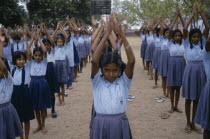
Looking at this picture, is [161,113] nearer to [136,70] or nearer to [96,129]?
[96,129]

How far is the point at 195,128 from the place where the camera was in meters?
5.03

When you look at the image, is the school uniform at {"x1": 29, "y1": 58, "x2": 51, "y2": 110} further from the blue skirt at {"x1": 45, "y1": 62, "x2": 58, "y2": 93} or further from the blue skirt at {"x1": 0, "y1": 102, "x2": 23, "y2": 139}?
the blue skirt at {"x1": 0, "y1": 102, "x2": 23, "y2": 139}

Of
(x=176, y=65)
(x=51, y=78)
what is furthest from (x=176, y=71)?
(x=51, y=78)

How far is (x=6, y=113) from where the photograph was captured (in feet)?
11.2

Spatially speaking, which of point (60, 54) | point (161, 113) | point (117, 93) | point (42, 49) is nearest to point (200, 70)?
point (161, 113)

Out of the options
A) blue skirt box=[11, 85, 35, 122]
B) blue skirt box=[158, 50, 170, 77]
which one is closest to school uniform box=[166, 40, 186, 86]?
blue skirt box=[158, 50, 170, 77]

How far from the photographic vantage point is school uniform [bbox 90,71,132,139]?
2662 millimetres

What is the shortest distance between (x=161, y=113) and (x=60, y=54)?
2.89 metres

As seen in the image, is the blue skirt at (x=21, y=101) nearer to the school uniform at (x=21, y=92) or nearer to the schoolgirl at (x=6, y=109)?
the school uniform at (x=21, y=92)

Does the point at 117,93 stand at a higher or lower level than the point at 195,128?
higher

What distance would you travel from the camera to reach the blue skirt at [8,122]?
335cm

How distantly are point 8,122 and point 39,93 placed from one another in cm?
146

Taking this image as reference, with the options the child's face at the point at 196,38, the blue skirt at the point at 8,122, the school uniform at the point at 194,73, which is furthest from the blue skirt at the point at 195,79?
the blue skirt at the point at 8,122

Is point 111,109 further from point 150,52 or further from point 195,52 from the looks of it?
point 150,52
